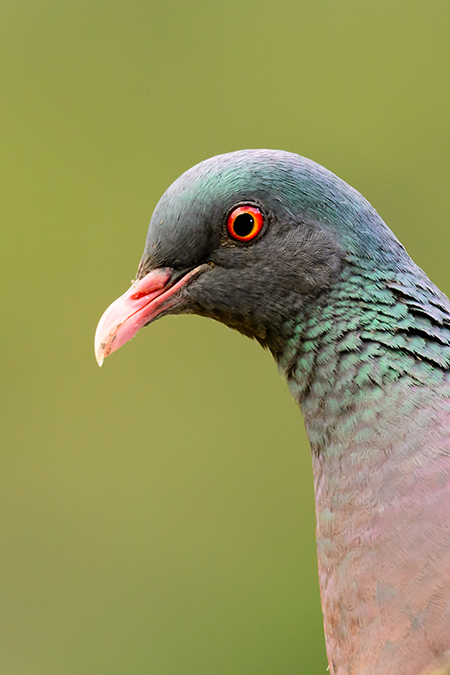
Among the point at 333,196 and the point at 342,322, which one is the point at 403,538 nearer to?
the point at 342,322

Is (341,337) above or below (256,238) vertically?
below

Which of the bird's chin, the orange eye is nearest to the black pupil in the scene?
the orange eye

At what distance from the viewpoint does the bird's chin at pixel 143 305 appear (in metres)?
1.79

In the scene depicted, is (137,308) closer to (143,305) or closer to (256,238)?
(143,305)

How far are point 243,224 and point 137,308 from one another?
29cm

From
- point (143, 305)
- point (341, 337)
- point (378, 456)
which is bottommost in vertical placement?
point (378, 456)

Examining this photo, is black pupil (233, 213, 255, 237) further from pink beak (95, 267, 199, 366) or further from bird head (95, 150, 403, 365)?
pink beak (95, 267, 199, 366)

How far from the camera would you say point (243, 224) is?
174 centimetres

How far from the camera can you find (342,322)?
171 cm

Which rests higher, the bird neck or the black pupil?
the black pupil

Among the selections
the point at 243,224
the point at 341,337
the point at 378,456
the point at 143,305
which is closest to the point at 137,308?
the point at 143,305

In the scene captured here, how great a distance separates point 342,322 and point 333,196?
0.25 metres

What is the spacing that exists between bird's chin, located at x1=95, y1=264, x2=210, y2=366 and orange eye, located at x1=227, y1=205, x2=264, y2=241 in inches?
4.1

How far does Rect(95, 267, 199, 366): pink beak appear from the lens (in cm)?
179
